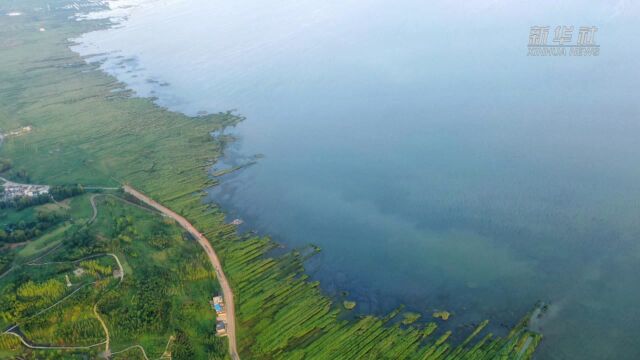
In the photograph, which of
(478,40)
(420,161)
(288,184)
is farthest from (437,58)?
(288,184)

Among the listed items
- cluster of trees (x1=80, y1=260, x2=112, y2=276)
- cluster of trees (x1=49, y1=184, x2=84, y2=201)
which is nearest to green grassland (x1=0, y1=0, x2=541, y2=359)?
cluster of trees (x1=80, y1=260, x2=112, y2=276)

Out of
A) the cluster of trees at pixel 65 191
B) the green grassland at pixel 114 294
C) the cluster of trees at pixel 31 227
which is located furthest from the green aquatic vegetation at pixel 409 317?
the cluster of trees at pixel 65 191

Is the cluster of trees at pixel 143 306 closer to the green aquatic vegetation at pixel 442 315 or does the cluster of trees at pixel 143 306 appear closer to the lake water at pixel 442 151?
the lake water at pixel 442 151

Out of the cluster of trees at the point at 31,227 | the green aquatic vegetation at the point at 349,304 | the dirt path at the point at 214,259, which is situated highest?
the cluster of trees at the point at 31,227

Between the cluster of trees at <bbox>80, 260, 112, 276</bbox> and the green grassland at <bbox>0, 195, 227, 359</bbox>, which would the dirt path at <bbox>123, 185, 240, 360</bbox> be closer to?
the green grassland at <bbox>0, 195, 227, 359</bbox>

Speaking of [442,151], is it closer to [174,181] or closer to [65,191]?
[174,181]

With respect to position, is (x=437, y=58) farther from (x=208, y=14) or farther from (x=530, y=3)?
(x=208, y=14)

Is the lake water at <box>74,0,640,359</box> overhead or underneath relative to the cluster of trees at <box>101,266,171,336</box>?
overhead
